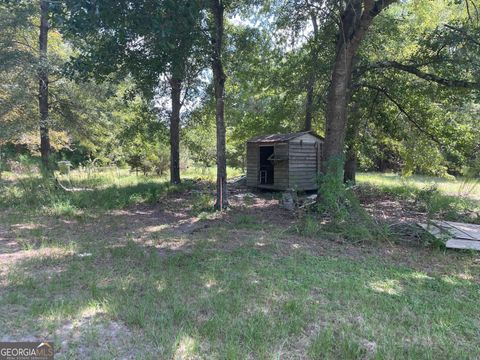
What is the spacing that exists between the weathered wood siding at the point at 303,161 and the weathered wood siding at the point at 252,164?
1642 millimetres

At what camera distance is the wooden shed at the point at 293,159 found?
10.2m

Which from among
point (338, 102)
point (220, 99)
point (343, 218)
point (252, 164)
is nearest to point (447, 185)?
point (252, 164)

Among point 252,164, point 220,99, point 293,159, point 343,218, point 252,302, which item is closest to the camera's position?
point 252,302

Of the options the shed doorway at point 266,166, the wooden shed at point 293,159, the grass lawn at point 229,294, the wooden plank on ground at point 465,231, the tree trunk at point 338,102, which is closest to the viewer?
the grass lawn at point 229,294

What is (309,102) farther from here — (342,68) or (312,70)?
(342,68)

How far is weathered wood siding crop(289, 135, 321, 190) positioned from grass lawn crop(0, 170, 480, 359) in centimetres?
447

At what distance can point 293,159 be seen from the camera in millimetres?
10242

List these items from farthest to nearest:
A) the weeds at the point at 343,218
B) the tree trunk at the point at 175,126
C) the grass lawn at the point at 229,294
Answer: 1. the tree trunk at the point at 175,126
2. the weeds at the point at 343,218
3. the grass lawn at the point at 229,294

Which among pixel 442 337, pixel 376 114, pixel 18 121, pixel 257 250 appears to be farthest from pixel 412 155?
pixel 18 121

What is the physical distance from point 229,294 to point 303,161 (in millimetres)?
7849

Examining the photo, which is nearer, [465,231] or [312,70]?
[465,231]

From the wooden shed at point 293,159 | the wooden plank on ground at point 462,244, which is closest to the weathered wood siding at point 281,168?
the wooden shed at point 293,159

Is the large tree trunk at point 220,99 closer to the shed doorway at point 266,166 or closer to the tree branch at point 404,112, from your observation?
the tree branch at point 404,112

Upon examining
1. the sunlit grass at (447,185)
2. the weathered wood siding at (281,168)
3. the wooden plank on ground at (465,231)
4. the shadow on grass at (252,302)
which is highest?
the weathered wood siding at (281,168)
